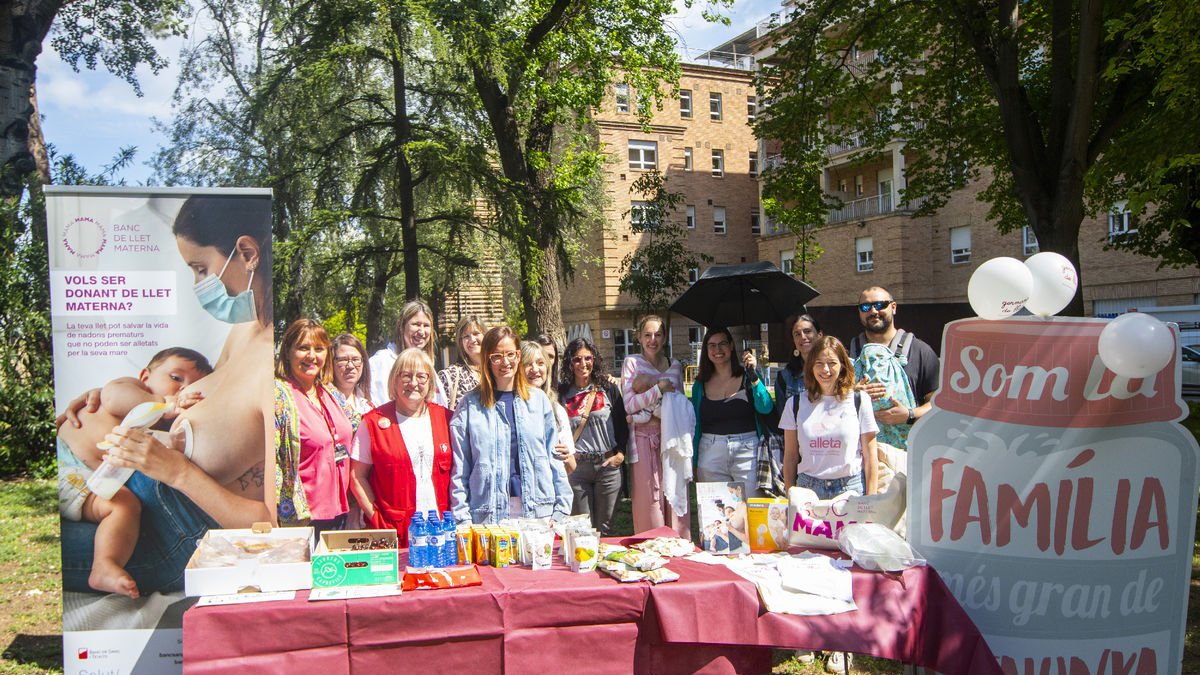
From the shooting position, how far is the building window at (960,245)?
31016 mm

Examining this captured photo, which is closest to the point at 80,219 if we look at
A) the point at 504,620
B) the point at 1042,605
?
the point at 504,620

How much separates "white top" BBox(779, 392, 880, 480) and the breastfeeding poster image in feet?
8.83

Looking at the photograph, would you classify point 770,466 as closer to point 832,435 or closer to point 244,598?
point 832,435

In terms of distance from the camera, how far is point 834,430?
172 inches

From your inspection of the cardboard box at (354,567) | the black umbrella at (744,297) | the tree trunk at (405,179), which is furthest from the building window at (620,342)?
the cardboard box at (354,567)

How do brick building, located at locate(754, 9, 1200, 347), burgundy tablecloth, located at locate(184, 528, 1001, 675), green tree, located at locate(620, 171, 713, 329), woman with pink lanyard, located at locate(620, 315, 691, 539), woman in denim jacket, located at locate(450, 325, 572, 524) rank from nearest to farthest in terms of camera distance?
burgundy tablecloth, located at locate(184, 528, 1001, 675) < woman in denim jacket, located at locate(450, 325, 572, 524) < woman with pink lanyard, located at locate(620, 315, 691, 539) < green tree, located at locate(620, 171, 713, 329) < brick building, located at locate(754, 9, 1200, 347)

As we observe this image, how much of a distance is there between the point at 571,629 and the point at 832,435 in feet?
5.96

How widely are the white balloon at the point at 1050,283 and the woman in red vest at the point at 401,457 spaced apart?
282cm

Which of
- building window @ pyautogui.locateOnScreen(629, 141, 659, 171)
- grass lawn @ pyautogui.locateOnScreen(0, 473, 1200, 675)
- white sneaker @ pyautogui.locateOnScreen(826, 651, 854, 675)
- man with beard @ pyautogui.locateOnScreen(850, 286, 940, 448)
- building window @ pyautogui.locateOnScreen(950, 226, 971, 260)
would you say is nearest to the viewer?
white sneaker @ pyautogui.locateOnScreen(826, 651, 854, 675)

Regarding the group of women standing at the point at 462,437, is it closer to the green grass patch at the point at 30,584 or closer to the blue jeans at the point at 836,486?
the blue jeans at the point at 836,486

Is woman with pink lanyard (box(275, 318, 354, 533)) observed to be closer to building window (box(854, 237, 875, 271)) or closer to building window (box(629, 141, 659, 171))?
building window (box(854, 237, 875, 271))

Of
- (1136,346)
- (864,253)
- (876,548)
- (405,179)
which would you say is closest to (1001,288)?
(1136,346)

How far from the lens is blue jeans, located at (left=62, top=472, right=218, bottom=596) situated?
12.7ft

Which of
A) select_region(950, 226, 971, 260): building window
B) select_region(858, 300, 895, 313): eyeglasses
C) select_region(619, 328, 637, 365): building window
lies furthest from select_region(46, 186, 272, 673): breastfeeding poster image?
select_region(619, 328, 637, 365): building window
